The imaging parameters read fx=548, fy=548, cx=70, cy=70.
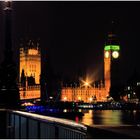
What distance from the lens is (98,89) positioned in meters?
146

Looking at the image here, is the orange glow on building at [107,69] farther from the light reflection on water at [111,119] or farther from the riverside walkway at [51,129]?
the riverside walkway at [51,129]

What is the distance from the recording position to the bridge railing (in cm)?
546

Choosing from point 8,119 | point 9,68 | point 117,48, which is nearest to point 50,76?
point 117,48

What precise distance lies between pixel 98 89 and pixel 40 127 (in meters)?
139

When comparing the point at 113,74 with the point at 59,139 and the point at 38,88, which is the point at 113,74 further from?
the point at 59,139

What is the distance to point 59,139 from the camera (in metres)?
6.18

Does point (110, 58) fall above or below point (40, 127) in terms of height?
above

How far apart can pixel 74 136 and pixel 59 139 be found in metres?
0.72

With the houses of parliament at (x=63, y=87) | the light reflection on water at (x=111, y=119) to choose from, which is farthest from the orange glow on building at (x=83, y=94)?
the light reflection on water at (x=111, y=119)

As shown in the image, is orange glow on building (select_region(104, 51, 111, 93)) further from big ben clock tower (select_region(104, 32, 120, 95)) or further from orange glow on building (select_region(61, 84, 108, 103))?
orange glow on building (select_region(61, 84, 108, 103))

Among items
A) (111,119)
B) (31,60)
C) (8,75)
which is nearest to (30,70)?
(31,60)

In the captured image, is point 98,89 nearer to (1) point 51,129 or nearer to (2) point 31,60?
(2) point 31,60

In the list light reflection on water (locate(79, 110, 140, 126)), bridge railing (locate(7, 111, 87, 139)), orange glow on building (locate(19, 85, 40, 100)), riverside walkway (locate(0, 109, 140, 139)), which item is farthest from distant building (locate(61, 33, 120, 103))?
bridge railing (locate(7, 111, 87, 139))

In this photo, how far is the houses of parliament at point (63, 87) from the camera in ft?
454
